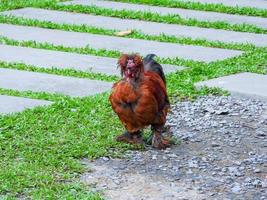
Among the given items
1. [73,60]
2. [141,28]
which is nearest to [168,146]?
[73,60]

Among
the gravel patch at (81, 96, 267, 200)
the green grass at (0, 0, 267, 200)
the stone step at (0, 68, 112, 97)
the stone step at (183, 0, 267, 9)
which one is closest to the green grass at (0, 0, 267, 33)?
the stone step at (183, 0, 267, 9)

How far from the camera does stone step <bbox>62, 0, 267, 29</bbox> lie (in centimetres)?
1041

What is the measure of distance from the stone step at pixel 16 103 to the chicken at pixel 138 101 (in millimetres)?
1032

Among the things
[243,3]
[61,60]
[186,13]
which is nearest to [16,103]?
[61,60]

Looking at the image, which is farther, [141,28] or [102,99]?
[141,28]

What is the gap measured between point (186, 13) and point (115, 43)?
175cm

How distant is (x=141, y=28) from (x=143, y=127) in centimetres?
383

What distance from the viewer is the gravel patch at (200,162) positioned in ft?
18.4

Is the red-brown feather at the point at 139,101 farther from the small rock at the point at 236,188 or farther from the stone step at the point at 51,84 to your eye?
the stone step at the point at 51,84

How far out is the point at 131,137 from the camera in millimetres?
6363

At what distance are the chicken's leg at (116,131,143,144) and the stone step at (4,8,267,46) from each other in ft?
10.5

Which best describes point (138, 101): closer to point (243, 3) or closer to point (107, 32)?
point (107, 32)

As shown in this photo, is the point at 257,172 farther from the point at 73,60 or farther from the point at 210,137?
the point at 73,60

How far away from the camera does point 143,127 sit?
6316 mm
